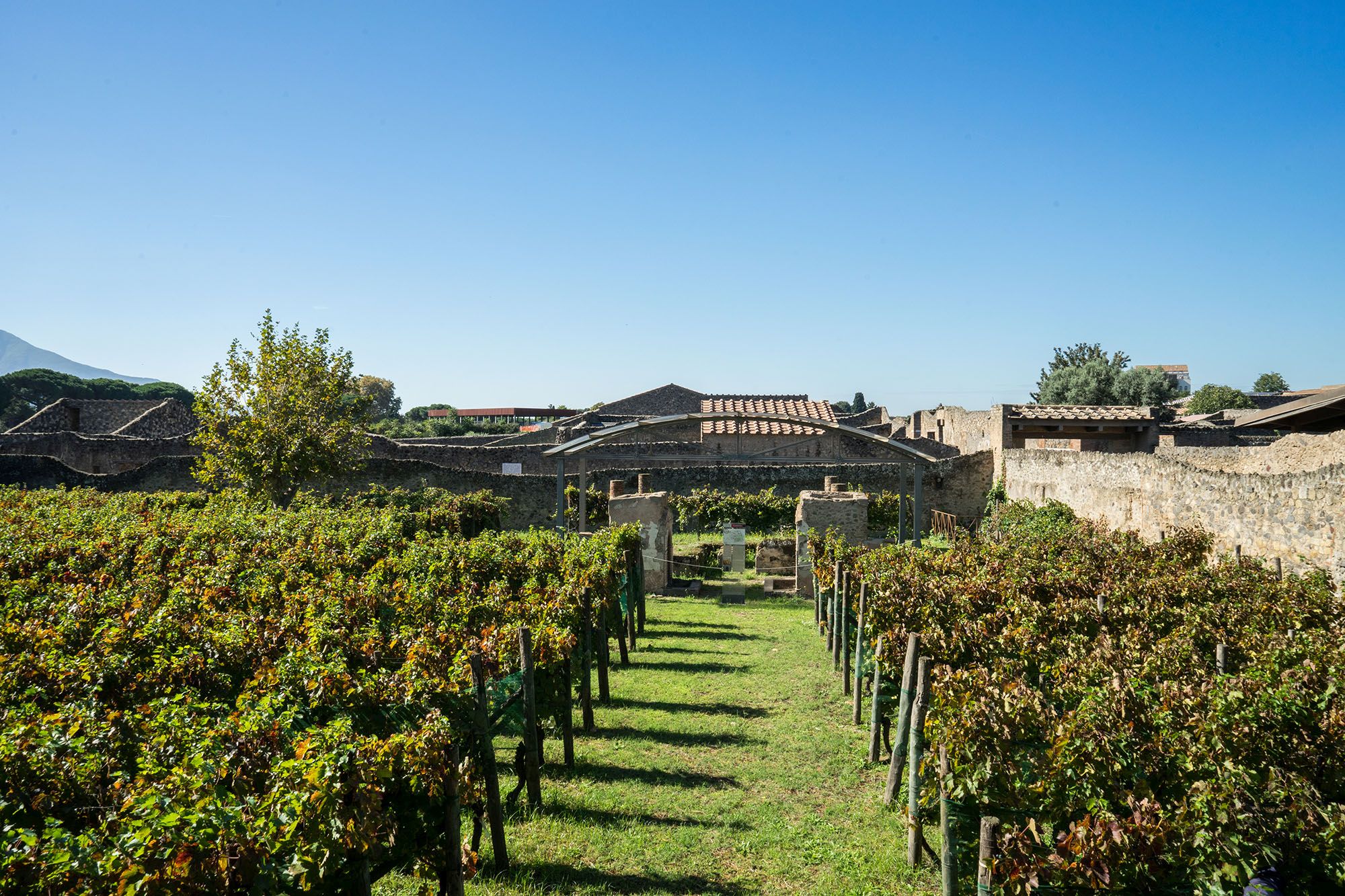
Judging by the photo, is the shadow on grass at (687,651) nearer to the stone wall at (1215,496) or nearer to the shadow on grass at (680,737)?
the shadow on grass at (680,737)

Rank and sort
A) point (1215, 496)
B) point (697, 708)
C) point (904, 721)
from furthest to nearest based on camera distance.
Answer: point (1215, 496) < point (697, 708) < point (904, 721)

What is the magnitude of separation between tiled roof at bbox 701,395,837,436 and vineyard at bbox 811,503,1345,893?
668 inches

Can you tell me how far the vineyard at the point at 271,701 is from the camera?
3275mm

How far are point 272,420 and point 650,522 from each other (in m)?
9.58

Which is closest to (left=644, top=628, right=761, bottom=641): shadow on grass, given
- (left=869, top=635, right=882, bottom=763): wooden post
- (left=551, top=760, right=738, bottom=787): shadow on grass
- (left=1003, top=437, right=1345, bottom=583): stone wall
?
(left=869, top=635, right=882, bottom=763): wooden post

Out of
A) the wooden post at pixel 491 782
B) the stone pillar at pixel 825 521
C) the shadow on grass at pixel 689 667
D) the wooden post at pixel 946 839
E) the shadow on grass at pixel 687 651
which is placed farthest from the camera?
the stone pillar at pixel 825 521

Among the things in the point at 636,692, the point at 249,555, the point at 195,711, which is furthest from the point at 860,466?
the point at 195,711

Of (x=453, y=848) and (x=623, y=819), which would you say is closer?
(x=453, y=848)

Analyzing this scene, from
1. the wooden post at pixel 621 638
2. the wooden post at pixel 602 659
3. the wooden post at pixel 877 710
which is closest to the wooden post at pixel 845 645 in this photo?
the wooden post at pixel 877 710

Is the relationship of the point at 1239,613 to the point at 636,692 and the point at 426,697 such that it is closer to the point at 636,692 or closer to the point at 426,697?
the point at 636,692

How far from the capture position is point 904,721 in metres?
6.48

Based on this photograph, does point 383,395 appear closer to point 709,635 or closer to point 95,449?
point 95,449

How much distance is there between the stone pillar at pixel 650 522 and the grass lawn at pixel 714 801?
6370 millimetres

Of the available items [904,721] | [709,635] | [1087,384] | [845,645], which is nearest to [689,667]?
[709,635]
